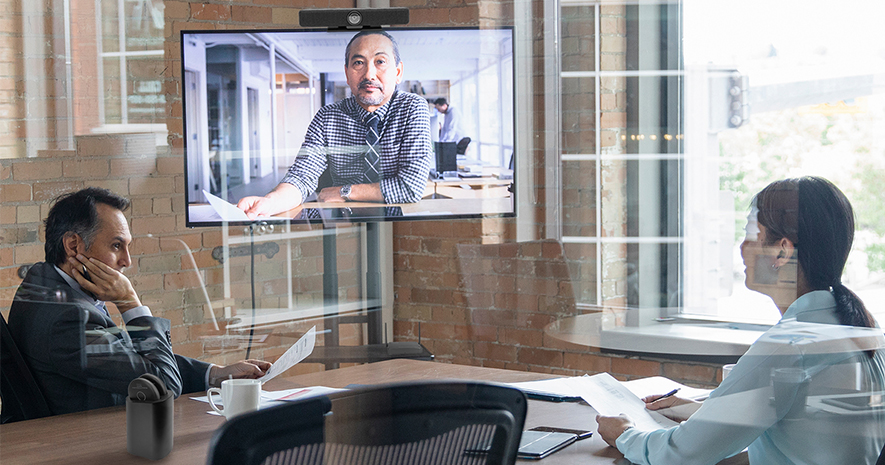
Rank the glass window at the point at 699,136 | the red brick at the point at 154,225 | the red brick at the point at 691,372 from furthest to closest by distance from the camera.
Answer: the red brick at the point at 154,225, the red brick at the point at 691,372, the glass window at the point at 699,136

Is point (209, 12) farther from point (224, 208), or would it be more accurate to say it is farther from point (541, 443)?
point (541, 443)

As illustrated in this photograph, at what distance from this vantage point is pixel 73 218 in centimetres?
226

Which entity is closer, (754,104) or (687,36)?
(754,104)

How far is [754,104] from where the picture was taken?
2193 millimetres

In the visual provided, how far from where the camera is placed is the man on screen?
2688mm

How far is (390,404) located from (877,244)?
5.40 ft

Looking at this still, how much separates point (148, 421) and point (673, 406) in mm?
1183

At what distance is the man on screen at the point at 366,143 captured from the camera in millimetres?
2688

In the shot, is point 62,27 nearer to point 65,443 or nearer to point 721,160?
point 65,443

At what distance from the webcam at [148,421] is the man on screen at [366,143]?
146 cm


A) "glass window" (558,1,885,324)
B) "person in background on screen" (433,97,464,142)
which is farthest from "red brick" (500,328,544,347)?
"person in background on screen" (433,97,464,142)

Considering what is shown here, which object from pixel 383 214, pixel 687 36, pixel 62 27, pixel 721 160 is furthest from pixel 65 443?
pixel 687 36

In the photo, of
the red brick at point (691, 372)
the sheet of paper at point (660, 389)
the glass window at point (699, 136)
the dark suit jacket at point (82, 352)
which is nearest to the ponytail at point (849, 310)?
the glass window at point (699, 136)

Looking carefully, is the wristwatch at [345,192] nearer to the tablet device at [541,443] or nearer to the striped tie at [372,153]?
the striped tie at [372,153]
